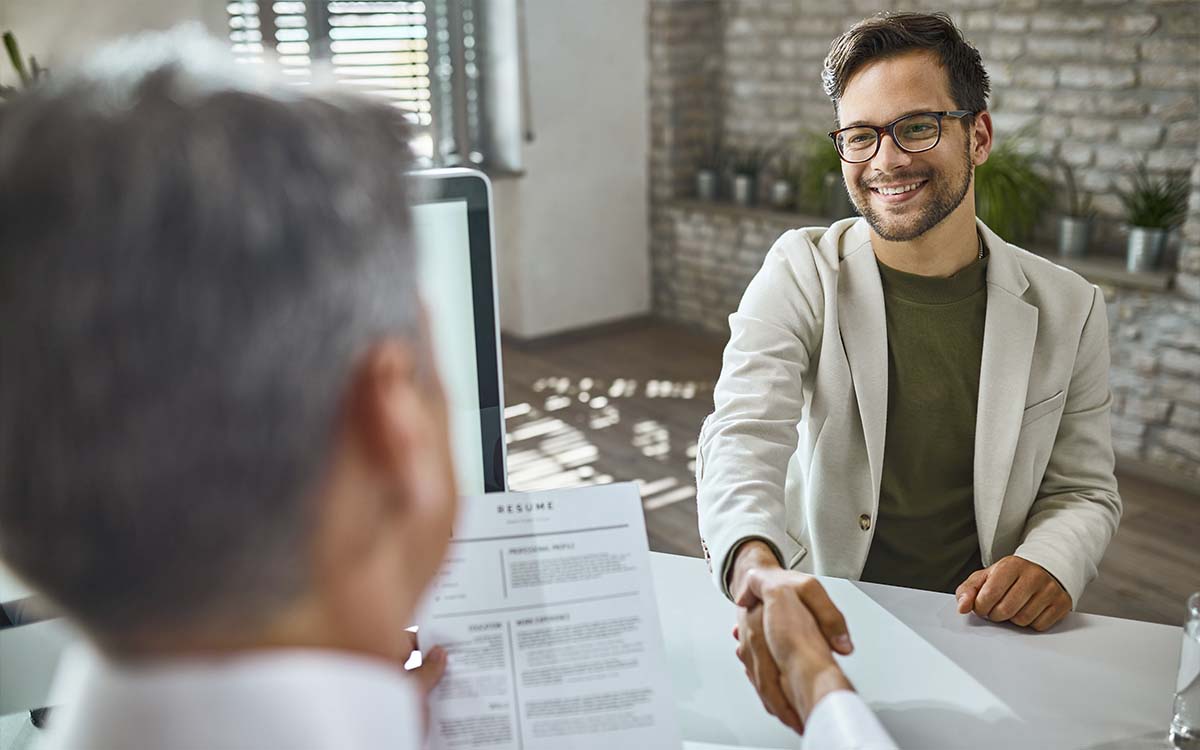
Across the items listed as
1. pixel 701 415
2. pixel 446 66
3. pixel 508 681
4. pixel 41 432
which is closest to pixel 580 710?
pixel 508 681

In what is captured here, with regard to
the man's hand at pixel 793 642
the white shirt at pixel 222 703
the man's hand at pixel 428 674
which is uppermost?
the white shirt at pixel 222 703

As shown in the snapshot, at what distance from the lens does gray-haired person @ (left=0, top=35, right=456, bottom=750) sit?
0.33 m

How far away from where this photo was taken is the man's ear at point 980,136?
151cm

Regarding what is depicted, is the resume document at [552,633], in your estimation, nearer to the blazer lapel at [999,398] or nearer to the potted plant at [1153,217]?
the blazer lapel at [999,398]

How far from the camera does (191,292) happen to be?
1.10 feet

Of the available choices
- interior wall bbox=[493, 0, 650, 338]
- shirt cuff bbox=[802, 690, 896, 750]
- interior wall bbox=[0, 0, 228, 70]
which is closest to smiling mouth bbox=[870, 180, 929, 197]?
shirt cuff bbox=[802, 690, 896, 750]

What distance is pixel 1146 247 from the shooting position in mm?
3391

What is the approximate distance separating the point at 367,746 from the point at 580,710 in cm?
33

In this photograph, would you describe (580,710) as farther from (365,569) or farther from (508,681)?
(365,569)

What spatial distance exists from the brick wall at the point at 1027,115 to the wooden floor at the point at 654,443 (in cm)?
26

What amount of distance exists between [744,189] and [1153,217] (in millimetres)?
1957

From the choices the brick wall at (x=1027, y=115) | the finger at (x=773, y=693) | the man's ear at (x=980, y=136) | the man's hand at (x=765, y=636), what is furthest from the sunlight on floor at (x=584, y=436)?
the finger at (x=773, y=693)

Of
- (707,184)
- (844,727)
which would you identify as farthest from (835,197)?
(844,727)

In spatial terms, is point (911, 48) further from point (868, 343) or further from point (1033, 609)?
point (1033, 609)
